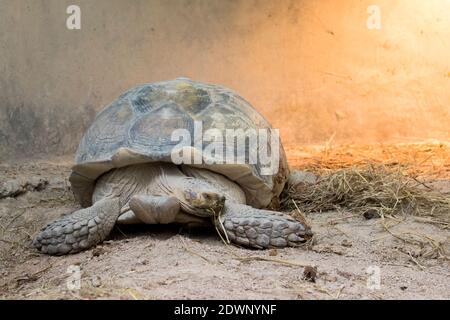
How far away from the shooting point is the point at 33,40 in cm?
579

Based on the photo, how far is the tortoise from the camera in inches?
129

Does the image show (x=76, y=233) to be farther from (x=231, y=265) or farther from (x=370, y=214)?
(x=370, y=214)

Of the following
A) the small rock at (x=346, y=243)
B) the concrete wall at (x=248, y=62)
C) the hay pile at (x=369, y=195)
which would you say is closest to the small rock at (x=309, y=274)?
the small rock at (x=346, y=243)

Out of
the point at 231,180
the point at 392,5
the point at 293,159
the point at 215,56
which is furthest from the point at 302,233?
the point at 392,5

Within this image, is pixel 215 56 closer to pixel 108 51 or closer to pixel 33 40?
pixel 108 51

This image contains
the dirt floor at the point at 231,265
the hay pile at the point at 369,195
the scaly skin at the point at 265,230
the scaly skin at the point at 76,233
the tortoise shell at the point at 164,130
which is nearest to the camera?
the dirt floor at the point at 231,265

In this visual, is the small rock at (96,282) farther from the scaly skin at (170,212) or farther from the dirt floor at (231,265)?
the scaly skin at (170,212)

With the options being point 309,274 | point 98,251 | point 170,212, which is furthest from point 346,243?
point 98,251

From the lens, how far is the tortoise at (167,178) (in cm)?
328

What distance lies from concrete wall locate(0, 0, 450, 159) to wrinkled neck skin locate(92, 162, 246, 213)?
7.98 ft

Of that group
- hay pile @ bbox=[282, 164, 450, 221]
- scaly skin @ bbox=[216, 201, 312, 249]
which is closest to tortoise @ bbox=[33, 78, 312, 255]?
scaly skin @ bbox=[216, 201, 312, 249]

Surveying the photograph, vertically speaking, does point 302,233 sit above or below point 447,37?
below

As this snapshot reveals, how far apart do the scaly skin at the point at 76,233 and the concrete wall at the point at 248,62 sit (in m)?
2.54

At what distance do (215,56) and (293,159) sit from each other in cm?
128
